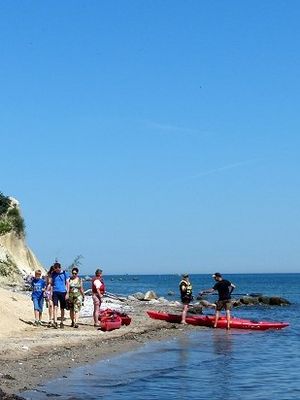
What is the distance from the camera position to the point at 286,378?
49.1ft

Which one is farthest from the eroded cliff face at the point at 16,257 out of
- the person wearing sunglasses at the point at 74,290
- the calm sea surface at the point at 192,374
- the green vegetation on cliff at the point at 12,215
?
the calm sea surface at the point at 192,374

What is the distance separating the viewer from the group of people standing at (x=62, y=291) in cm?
1998

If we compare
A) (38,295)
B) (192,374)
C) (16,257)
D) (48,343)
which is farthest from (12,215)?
(192,374)

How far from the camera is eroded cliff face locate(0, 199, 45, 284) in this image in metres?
57.3

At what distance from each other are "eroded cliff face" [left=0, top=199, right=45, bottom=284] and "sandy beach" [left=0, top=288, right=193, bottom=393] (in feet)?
109

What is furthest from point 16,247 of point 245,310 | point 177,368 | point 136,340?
point 177,368

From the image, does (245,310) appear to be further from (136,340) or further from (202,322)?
(136,340)

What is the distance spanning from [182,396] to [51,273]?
8337 millimetres

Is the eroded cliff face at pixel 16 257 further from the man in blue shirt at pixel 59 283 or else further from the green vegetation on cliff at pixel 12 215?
the man in blue shirt at pixel 59 283

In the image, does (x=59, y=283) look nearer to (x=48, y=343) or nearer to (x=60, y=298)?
(x=60, y=298)

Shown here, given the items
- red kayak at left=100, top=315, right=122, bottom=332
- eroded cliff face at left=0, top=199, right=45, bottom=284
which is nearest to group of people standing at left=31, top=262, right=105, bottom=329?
red kayak at left=100, top=315, right=122, bottom=332

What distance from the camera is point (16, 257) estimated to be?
68812 millimetres

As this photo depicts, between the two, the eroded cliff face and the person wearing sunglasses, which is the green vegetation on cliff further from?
the person wearing sunglasses

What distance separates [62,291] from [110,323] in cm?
197
